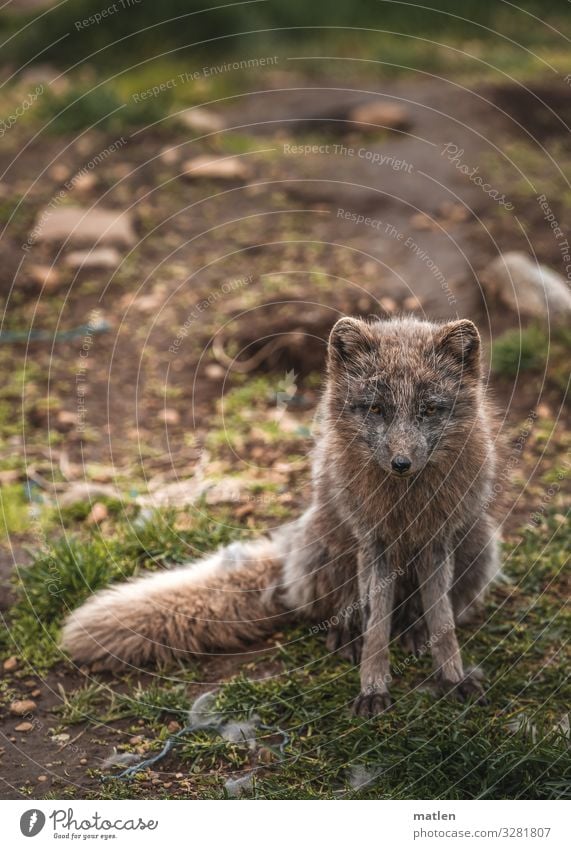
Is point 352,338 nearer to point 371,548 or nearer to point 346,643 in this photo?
point 371,548

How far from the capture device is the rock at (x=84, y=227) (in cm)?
889

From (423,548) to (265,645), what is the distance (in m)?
1.08

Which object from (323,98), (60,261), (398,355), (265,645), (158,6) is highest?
(158,6)

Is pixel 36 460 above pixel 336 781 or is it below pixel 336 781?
above

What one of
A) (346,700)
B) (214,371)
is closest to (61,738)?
(346,700)

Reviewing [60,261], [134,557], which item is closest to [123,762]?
[134,557]

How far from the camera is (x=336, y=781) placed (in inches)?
162

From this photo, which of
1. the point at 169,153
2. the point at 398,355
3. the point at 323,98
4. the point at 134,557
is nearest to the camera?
the point at 398,355

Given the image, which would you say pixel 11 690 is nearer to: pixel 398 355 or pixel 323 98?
pixel 398 355

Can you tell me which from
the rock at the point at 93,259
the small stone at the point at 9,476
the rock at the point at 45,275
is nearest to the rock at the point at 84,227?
the rock at the point at 93,259
